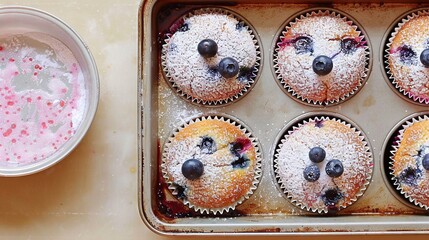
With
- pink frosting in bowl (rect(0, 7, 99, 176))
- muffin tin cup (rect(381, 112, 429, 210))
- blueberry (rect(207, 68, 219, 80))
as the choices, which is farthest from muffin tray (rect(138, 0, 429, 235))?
pink frosting in bowl (rect(0, 7, 99, 176))

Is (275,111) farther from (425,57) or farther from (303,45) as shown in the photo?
(425,57)

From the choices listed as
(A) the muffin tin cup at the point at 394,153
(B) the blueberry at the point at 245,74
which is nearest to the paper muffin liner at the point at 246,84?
(B) the blueberry at the point at 245,74

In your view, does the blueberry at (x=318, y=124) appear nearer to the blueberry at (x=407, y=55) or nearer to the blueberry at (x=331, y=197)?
the blueberry at (x=331, y=197)

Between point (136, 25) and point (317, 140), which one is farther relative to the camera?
point (136, 25)

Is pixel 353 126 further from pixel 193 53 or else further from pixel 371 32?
pixel 193 53

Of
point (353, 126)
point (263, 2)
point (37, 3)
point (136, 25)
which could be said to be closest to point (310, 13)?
point (263, 2)

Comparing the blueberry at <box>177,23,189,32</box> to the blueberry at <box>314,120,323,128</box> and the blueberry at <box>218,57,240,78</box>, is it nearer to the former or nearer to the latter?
the blueberry at <box>218,57,240,78</box>

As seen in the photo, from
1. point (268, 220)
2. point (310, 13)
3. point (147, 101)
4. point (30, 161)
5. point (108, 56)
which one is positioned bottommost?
point (268, 220)
